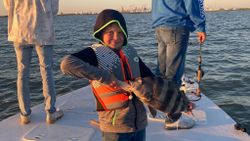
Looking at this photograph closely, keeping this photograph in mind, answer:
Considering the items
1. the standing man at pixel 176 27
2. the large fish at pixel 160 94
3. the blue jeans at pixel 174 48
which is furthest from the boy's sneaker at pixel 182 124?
the large fish at pixel 160 94

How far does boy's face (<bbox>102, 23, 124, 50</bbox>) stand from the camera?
8.74 ft

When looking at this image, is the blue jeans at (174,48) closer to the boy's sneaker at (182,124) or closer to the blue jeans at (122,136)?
the boy's sneaker at (182,124)

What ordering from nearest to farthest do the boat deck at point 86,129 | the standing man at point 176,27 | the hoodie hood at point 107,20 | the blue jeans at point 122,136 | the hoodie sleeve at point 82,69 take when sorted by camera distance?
the hoodie sleeve at point 82,69, the hoodie hood at point 107,20, the blue jeans at point 122,136, the boat deck at point 86,129, the standing man at point 176,27

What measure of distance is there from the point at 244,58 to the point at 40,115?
1349cm

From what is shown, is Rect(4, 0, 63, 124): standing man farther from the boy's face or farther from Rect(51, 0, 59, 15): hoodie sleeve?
the boy's face

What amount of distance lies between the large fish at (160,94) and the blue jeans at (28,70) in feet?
6.66

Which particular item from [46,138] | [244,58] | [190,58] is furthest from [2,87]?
[244,58]

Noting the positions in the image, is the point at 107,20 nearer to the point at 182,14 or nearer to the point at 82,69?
the point at 82,69

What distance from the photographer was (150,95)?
8.79ft

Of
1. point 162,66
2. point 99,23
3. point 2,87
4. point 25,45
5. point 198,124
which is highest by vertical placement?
point 99,23

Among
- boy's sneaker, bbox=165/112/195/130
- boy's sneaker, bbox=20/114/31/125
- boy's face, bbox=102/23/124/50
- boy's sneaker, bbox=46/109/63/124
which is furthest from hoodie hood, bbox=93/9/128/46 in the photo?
boy's sneaker, bbox=20/114/31/125

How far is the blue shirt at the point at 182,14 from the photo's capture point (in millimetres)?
4230

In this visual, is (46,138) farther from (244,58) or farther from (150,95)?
(244,58)

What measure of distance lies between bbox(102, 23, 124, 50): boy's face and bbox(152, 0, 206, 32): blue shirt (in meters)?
1.76
